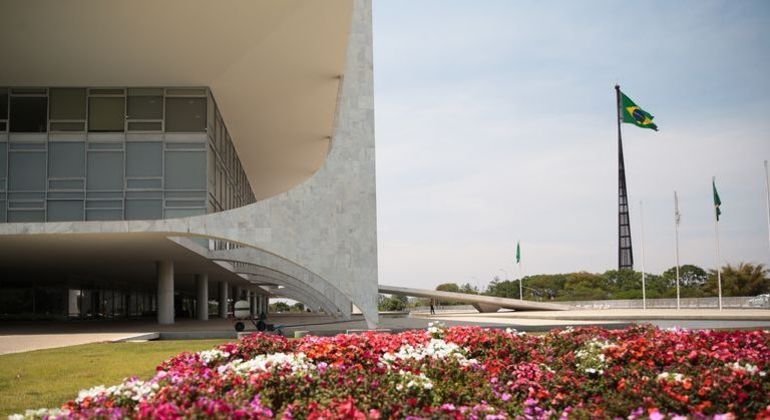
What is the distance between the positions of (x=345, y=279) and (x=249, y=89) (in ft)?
38.0

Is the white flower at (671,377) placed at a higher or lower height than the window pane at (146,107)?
lower

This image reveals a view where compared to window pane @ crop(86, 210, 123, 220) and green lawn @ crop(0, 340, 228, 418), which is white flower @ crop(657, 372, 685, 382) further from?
window pane @ crop(86, 210, 123, 220)

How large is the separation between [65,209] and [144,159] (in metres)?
3.76

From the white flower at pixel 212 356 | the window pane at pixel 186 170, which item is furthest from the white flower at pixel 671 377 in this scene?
the window pane at pixel 186 170

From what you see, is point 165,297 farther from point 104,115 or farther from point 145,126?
point 104,115

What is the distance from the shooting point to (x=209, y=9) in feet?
79.5

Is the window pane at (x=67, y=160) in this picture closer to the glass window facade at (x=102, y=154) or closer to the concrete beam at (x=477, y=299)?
the glass window facade at (x=102, y=154)

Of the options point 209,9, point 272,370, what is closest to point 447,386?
point 272,370

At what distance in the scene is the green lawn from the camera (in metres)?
9.40

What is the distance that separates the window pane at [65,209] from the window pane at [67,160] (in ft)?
3.63

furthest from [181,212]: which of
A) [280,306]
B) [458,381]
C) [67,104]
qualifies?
[280,306]

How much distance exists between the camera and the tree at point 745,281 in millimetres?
64562

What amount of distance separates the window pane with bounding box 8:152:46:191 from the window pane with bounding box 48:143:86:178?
393 mm

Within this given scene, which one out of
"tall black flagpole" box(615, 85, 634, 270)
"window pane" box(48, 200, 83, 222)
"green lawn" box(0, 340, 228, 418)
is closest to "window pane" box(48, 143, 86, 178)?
"window pane" box(48, 200, 83, 222)
